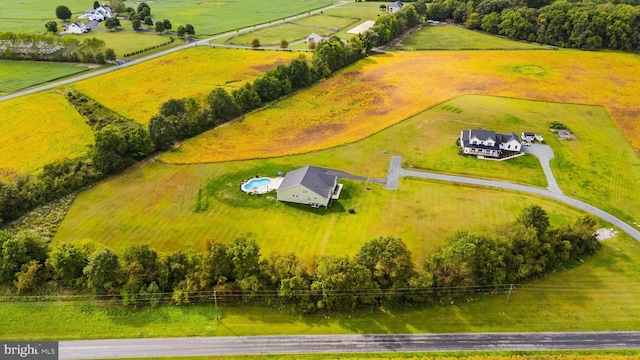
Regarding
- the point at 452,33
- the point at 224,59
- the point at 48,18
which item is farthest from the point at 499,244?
the point at 48,18

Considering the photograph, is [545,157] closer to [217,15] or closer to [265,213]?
[265,213]

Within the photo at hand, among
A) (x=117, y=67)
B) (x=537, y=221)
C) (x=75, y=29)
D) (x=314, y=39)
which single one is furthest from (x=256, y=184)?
(x=75, y=29)

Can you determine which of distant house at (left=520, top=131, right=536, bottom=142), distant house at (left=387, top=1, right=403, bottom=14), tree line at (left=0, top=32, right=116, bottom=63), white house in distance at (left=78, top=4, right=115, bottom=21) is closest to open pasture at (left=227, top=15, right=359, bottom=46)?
distant house at (left=387, top=1, right=403, bottom=14)

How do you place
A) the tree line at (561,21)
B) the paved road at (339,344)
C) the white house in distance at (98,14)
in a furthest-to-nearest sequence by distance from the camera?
the white house in distance at (98,14)
the tree line at (561,21)
the paved road at (339,344)

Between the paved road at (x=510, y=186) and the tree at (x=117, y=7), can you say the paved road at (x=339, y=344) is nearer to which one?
the paved road at (x=510, y=186)

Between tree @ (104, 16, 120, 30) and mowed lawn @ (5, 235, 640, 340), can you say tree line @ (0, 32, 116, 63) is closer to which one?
tree @ (104, 16, 120, 30)

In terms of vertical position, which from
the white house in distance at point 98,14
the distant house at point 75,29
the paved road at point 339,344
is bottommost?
the paved road at point 339,344

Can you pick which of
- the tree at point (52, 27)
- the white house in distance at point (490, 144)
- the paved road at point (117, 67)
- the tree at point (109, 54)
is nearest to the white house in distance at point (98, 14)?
the tree at point (52, 27)
